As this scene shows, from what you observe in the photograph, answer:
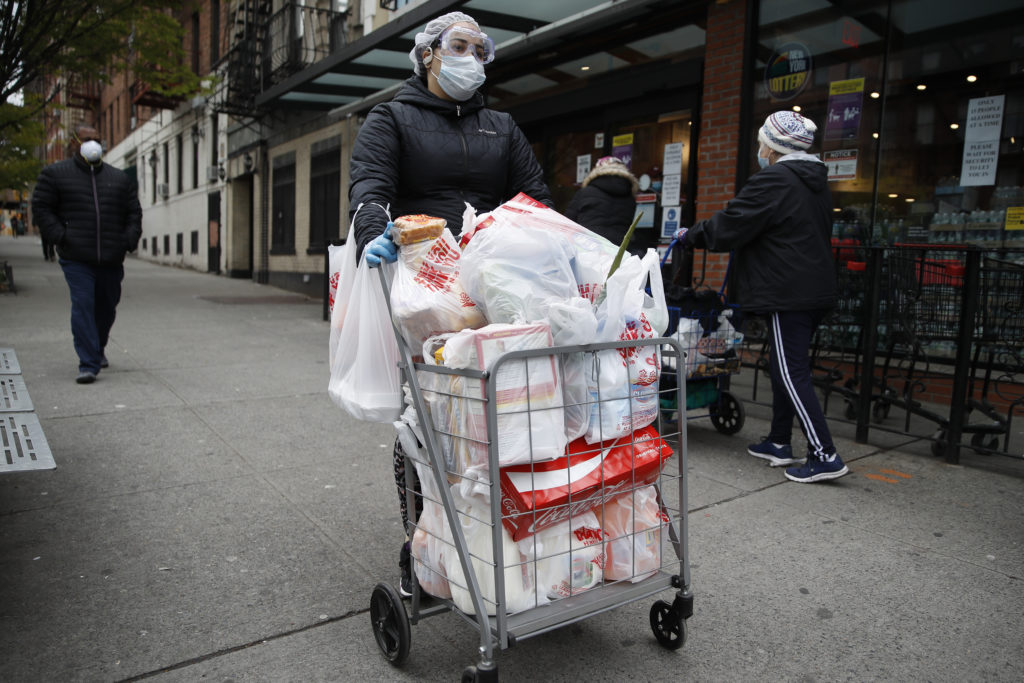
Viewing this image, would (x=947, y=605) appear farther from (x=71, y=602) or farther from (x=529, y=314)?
(x=71, y=602)

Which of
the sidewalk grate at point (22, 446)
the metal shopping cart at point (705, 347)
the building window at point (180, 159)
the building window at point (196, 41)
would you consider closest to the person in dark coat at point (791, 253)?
the metal shopping cart at point (705, 347)

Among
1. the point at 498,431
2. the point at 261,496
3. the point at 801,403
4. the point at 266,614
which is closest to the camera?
the point at 498,431

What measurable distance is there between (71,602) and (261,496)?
110 centimetres

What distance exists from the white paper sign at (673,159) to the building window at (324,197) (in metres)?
7.81

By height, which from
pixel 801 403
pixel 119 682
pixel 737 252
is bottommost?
pixel 119 682

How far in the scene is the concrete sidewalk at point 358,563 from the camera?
2.26 metres

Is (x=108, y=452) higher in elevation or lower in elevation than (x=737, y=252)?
lower

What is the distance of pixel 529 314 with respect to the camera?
1950 millimetres

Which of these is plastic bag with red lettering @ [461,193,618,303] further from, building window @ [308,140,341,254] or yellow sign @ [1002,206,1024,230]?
building window @ [308,140,341,254]

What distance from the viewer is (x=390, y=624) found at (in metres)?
2.21

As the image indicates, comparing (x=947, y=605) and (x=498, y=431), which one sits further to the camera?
(x=947, y=605)

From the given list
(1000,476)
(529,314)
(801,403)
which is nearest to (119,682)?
(529,314)

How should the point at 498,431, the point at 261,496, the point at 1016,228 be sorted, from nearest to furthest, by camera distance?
the point at 498,431 → the point at 261,496 → the point at 1016,228

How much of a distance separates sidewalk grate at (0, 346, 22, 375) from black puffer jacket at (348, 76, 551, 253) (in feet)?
8.40
